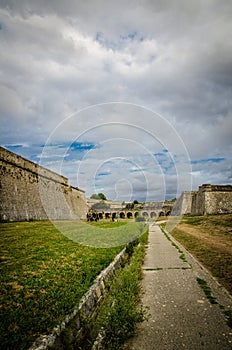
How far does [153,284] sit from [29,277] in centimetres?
357

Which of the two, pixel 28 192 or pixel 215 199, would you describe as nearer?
pixel 28 192

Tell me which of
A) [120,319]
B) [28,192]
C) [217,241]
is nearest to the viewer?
[120,319]

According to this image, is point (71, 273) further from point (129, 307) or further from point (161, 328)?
point (161, 328)

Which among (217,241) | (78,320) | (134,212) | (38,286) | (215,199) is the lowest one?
(134,212)

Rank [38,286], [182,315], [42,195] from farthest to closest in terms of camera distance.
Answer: [42,195], [38,286], [182,315]

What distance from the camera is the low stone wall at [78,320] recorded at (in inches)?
132

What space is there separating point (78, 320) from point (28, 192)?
22.9 metres

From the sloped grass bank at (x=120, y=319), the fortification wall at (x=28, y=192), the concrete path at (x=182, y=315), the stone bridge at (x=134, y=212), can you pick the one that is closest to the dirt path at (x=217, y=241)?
the concrete path at (x=182, y=315)

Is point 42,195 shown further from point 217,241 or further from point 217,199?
point 217,199

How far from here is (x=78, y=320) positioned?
4266 mm

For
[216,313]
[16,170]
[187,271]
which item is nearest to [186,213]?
[16,170]

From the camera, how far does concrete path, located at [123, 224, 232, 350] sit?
3.62 meters

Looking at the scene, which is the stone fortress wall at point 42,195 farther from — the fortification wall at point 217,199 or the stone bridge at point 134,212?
the stone bridge at point 134,212

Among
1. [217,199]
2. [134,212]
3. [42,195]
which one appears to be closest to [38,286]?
[42,195]
